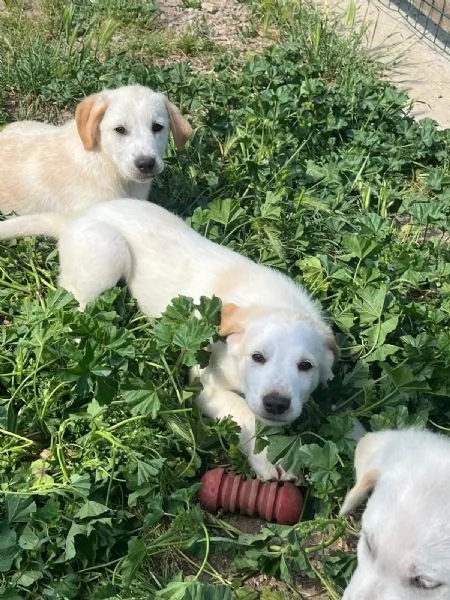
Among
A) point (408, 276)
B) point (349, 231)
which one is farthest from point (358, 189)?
point (408, 276)

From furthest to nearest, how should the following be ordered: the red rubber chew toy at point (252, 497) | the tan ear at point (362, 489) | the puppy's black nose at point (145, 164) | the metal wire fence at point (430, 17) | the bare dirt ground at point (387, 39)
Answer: the metal wire fence at point (430, 17) → the bare dirt ground at point (387, 39) → the puppy's black nose at point (145, 164) → the red rubber chew toy at point (252, 497) → the tan ear at point (362, 489)

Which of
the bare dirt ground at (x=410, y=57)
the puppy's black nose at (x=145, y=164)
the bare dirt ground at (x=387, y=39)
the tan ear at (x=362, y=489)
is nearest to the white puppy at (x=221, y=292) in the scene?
the puppy's black nose at (x=145, y=164)

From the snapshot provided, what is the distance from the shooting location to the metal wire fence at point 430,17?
338 inches

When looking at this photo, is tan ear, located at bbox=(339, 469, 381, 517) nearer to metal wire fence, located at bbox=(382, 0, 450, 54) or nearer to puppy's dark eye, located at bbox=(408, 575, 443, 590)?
puppy's dark eye, located at bbox=(408, 575, 443, 590)

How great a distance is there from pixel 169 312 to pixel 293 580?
1456 millimetres

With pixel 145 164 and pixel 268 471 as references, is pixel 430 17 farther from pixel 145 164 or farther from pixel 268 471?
pixel 268 471

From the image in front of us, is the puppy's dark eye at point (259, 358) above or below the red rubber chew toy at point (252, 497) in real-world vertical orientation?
above

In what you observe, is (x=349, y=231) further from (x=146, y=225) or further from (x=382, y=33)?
(x=382, y=33)

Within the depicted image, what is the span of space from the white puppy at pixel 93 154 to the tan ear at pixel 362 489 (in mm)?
3017

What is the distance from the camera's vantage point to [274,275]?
4.52 metres

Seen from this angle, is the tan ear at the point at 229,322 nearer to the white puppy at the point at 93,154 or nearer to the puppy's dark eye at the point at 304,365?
the puppy's dark eye at the point at 304,365

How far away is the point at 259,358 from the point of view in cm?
379

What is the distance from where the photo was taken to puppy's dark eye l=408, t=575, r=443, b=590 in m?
2.65

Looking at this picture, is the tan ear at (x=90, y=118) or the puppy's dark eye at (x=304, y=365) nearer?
the puppy's dark eye at (x=304, y=365)
